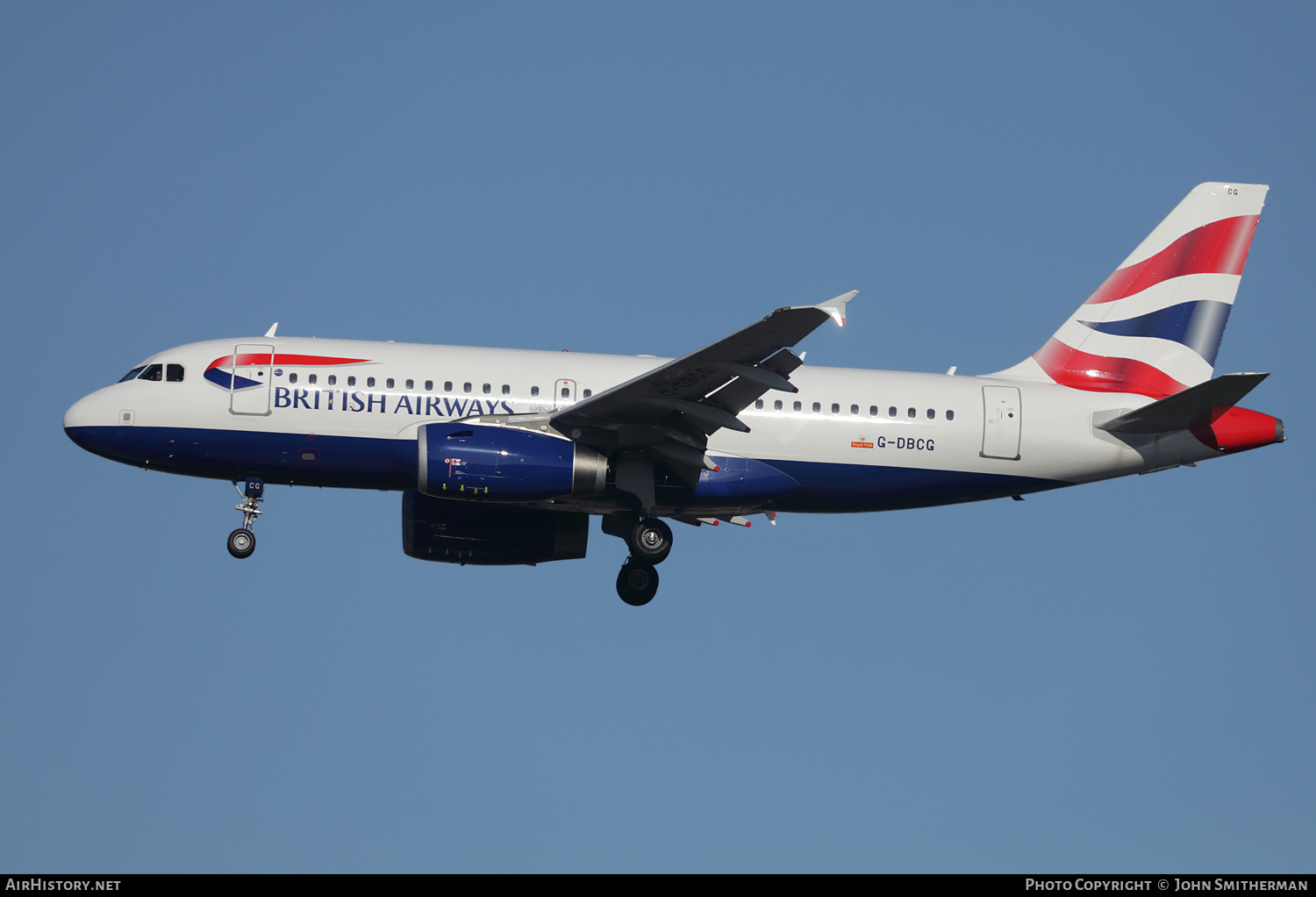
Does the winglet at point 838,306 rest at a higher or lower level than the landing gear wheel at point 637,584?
higher

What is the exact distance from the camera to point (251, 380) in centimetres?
2869

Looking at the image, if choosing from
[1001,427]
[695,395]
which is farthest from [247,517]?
[1001,427]

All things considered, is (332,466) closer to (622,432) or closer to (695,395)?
(622,432)

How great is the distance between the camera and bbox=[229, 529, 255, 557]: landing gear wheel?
95.3 ft

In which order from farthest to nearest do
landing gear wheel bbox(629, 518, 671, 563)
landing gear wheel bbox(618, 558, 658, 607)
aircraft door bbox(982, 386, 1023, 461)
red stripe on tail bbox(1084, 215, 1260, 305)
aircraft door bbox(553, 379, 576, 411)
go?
red stripe on tail bbox(1084, 215, 1260, 305)
landing gear wheel bbox(618, 558, 658, 607)
aircraft door bbox(982, 386, 1023, 461)
landing gear wheel bbox(629, 518, 671, 563)
aircraft door bbox(553, 379, 576, 411)

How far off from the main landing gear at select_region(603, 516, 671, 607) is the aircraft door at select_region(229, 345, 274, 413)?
7.78 metres

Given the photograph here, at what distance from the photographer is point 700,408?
26.8m

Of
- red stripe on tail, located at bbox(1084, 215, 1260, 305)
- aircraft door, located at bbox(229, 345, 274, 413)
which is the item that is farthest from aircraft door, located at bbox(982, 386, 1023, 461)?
aircraft door, located at bbox(229, 345, 274, 413)

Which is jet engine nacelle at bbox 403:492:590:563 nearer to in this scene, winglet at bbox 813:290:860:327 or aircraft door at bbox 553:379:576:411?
aircraft door at bbox 553:379:576:411

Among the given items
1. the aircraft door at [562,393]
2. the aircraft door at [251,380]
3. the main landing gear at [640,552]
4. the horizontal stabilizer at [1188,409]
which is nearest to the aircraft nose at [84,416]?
the aircraft door at [251,380]

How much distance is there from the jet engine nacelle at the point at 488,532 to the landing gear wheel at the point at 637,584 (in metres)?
1.78

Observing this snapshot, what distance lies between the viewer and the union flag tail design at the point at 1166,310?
31.8m

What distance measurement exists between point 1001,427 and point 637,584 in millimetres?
8258

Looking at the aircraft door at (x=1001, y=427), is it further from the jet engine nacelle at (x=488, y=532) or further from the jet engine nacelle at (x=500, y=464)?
the jet engine nacelle at (x=488, y=532)
